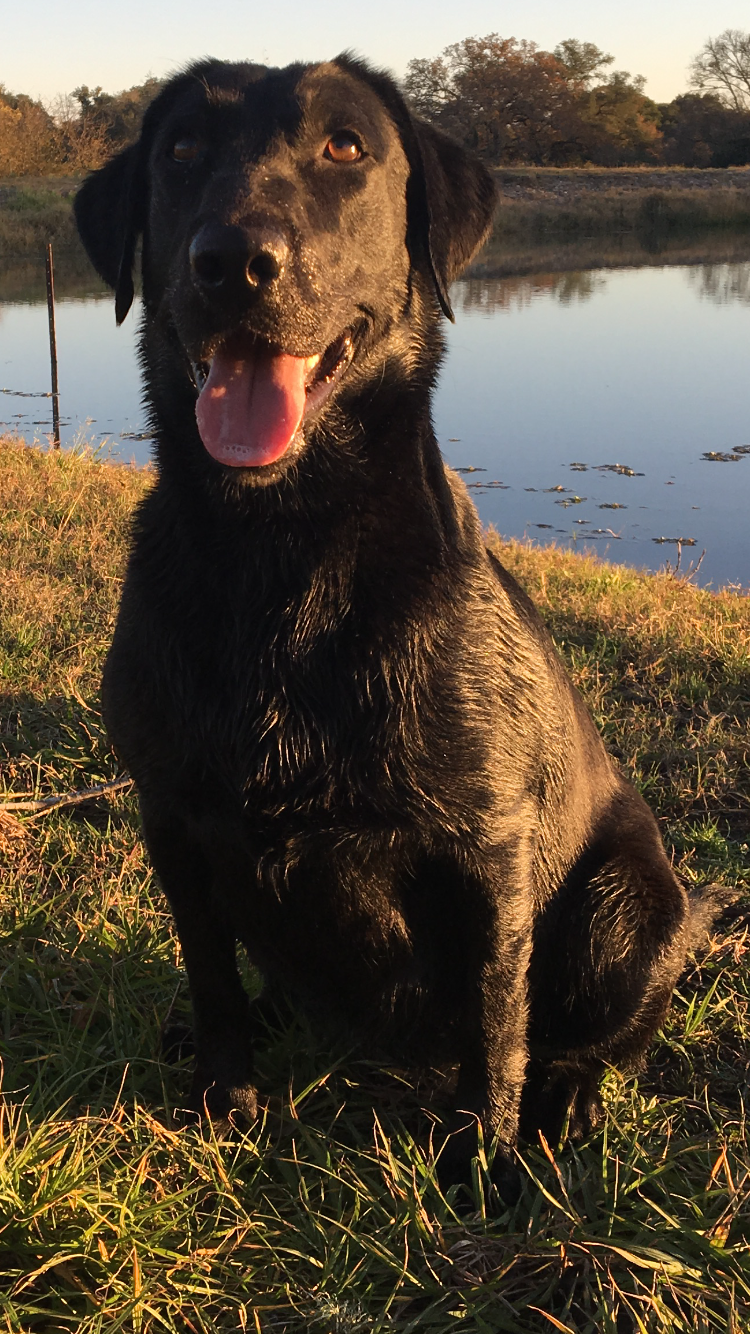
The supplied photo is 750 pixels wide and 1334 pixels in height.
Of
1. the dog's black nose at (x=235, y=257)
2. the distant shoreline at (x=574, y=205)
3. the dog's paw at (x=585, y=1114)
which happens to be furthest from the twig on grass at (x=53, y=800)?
the distant shoreline at (x=574, y=205)

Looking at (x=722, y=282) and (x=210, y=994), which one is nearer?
(x=210, y=994)

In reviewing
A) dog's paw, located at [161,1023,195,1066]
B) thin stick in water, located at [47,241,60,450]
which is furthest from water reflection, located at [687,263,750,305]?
dog's paw, located at [161,1023,195,1066]

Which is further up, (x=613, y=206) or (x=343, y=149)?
(x=613, y=206)

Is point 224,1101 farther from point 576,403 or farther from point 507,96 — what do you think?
point 507,96

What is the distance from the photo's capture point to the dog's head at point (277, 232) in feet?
6.65

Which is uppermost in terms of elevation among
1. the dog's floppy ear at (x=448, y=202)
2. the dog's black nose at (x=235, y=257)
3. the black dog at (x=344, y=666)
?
the dog's floppy ear at (x=448, y=202)

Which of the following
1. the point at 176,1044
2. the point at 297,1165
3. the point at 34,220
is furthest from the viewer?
the point at 34,220

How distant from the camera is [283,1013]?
106 inches

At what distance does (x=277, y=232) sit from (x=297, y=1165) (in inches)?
74.4

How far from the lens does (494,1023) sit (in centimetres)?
222

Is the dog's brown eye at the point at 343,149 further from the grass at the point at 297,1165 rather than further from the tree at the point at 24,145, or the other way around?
the tree at the point at 24,145

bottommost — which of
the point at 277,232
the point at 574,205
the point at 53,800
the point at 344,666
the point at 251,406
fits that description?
the point at 53,800

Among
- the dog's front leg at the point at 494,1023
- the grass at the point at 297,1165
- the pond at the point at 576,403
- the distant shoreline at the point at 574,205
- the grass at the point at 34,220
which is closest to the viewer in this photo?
the grass at the point at 297,1165

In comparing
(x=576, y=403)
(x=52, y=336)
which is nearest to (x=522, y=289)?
(x=576, y=403)
